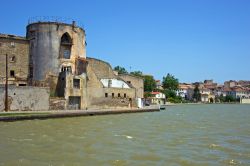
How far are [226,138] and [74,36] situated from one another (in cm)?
3233

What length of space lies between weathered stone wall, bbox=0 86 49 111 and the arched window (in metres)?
7.67

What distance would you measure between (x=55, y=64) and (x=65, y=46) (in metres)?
2.97

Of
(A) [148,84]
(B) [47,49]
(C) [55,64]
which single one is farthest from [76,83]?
(A) [148,84]

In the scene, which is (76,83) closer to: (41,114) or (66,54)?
(66,54)

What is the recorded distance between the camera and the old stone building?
47.8m

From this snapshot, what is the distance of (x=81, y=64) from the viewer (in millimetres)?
52531

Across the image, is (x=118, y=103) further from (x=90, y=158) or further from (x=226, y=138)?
(x=90, y=158)

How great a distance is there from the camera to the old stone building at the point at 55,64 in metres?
47.8

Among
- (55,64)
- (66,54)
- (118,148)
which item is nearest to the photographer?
(118,148)

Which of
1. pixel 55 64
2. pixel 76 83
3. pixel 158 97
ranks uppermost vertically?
pixel 55 64

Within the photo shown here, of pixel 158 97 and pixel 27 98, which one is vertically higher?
pixel 158 97

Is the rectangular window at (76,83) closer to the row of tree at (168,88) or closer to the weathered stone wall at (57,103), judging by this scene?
the weathered stone wall at (57,103)

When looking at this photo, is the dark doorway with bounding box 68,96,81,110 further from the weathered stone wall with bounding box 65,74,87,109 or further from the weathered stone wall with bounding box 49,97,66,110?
the weathered stone wall with bounding box 49,97,66,110

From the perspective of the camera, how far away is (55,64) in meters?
50.0
